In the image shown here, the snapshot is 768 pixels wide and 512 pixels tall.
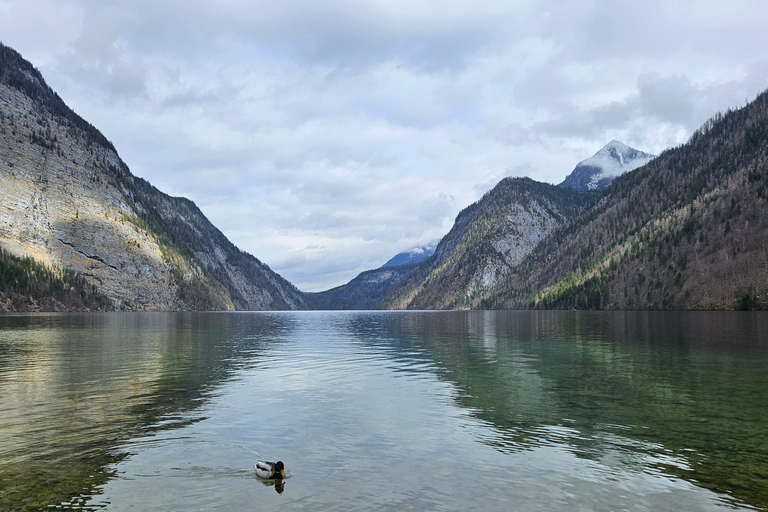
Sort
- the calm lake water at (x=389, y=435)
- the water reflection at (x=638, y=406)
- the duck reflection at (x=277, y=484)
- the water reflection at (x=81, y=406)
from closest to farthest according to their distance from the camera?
the calm lake water at (x=389, y=435), the duck reflection at (x=277, y=484), the water reflection at (x=81, y=406), the water reflection at (x=638, y=406)

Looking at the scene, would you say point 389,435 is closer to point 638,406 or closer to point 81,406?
point 638,406

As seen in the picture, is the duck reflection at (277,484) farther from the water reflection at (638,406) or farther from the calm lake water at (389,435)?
the water reflection at (638,406)

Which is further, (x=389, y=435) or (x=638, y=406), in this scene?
(x=638, y=406)

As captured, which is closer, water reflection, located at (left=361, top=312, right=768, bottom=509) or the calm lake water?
the calm lake water

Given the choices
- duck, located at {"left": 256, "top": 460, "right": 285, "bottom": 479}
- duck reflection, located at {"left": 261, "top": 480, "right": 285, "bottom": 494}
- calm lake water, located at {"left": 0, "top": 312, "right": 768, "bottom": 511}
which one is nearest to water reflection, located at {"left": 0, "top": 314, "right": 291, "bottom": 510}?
calm lake water, located at {"left": 0, "top": 312, "right": 768, "bottom": 511}

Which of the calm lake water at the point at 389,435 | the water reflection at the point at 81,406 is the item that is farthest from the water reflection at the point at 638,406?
the water reflection at the point at 81,406

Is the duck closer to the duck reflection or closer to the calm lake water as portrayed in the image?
the duck reflection

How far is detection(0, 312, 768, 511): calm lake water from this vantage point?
1641 cm

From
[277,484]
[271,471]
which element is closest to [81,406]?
[271,471]

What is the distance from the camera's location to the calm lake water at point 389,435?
16.4m

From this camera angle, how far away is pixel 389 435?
23984 mm

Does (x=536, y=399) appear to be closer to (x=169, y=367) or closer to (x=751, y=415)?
(x=751, y=415)

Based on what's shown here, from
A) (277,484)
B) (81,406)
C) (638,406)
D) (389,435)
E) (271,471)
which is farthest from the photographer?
(81,406)

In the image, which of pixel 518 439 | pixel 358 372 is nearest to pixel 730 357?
pixel 358 372
